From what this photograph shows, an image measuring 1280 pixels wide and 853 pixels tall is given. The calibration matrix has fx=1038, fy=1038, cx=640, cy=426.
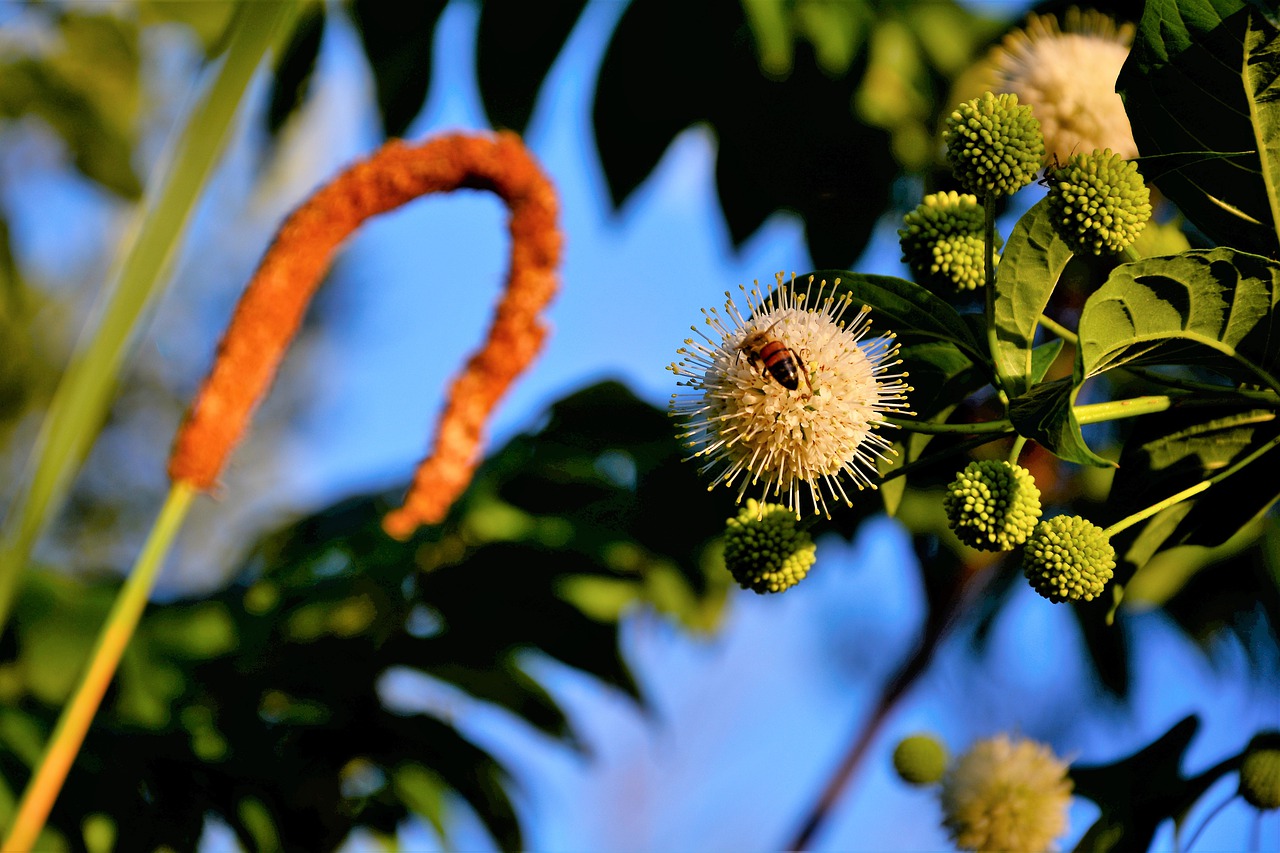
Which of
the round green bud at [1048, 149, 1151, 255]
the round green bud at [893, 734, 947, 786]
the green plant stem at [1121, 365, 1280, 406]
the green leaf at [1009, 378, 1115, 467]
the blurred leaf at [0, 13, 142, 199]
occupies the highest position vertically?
the round green bud at [1048, 149, 1151, 255]

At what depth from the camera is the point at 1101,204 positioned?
38 centimetres

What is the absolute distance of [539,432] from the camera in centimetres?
116

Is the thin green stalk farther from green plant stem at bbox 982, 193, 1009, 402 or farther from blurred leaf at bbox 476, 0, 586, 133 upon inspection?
blurred leaf at bbox 476, 0, 586, 133

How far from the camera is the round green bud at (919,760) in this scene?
0.83 metres

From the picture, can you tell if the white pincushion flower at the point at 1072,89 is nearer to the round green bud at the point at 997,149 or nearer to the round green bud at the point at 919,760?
the round green bud at the point at 997,149

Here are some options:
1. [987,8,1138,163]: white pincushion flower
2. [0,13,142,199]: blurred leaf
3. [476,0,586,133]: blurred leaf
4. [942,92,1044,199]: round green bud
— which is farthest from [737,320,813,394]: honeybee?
[0,13,142,199]: blurred leaf

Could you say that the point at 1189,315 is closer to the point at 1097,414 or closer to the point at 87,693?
the point at 1097,414

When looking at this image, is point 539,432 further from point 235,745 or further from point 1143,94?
point 1143,94

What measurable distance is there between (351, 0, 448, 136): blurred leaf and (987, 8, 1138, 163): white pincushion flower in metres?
0.54

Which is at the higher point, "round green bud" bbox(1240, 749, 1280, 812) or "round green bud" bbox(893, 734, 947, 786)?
"round green bud" bbox(1240, 749, 1280, 812)

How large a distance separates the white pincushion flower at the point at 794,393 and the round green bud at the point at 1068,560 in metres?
0.08

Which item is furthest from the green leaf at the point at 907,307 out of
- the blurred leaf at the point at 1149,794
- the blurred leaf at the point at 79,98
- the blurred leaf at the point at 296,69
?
the blurred leaf at the point at 79,98

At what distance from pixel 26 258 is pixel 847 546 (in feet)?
11.5

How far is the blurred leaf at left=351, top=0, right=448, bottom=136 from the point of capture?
3.32 ft
